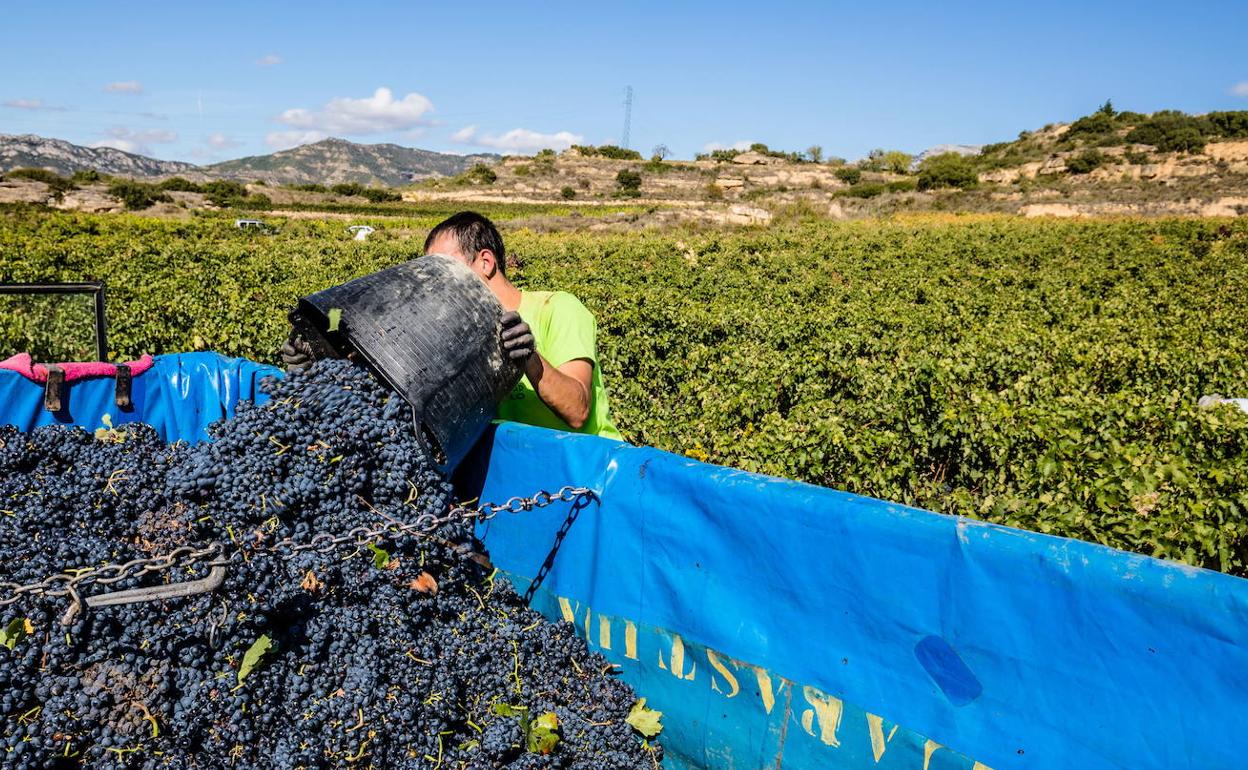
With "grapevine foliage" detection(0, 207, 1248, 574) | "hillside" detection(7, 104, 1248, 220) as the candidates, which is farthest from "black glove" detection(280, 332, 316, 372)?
"hillside" detection(7, 104, 1248, 220)

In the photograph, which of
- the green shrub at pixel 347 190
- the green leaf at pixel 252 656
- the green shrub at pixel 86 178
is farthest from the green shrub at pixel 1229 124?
the green shrub at pixel 86 178

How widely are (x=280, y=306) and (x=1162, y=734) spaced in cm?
1105

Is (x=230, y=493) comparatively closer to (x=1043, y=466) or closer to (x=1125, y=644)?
(x=1125, y=644)

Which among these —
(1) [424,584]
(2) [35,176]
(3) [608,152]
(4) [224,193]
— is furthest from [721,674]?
(3) [608,152]

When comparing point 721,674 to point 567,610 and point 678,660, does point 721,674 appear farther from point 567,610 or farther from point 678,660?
point 567,610

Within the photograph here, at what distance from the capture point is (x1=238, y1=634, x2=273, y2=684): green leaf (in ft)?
7.04

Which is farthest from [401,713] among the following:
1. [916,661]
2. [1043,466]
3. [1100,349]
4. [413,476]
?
[1100,349]

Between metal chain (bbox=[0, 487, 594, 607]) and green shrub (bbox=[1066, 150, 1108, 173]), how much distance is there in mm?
69724

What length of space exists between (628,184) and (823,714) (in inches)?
3408

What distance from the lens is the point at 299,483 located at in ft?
7.77

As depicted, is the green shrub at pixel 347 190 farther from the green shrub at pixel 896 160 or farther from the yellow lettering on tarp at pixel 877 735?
the yellow lettering on tarp at pixel 877 735

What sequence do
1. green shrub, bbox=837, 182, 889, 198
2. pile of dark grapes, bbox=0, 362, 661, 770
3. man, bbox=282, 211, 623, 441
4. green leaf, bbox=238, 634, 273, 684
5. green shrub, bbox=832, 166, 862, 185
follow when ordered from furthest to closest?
green shrub, bbox=832, 166, 862, 185 → green shrub, bbox=837, 182, 889, 198 → man, bbox=282, 211, 623, 441 → green leaf, bbox=238, 634, 273, 684 → pile of dark grapes, bbox=0, 362, 661, 770

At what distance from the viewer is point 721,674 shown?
238 cm

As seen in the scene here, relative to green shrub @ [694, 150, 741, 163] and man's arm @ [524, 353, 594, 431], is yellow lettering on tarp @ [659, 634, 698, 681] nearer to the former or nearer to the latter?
man's arm @ [524, 353, 594, 431]
